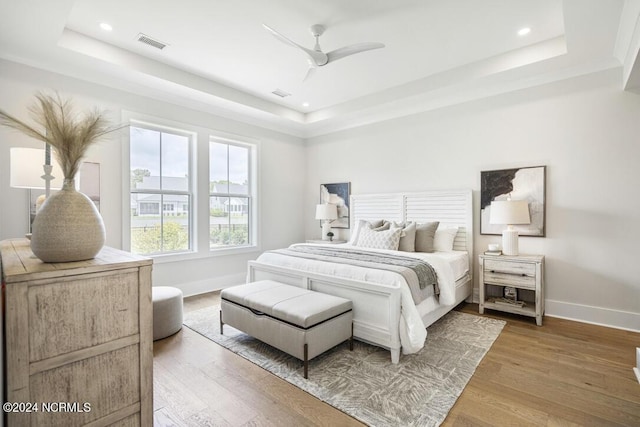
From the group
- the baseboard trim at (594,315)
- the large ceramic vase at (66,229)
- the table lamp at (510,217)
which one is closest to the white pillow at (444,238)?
the table lamp at (510,217)

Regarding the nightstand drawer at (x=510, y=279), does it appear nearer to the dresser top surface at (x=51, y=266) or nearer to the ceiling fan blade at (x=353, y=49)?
the ceiling fan blade at (x=353, y=49)

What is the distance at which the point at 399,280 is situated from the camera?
8.36 ft

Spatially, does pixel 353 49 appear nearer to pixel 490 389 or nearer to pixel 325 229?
pixel 490 389

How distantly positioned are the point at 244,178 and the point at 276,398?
12.8ft

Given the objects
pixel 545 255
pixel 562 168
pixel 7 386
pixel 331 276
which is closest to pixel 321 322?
pixel 331 276

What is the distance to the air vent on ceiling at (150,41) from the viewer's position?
9.88 ft

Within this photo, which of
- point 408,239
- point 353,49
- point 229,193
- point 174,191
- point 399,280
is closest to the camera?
point 399,280

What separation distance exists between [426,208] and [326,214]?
5.67 ft

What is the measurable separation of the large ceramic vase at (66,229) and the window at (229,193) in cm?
351

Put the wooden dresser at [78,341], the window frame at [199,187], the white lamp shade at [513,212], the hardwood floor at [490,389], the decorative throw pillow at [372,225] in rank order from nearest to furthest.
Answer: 1. the wooden dresser at [78,341]
2. the hardwood floor at [490,389]
3. the white lamp shade at [513,212]
4. the window frame at [199,187]
5. the decorative throw pillow at [372,225]

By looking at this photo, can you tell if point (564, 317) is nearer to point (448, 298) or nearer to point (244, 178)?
point (448, 298)

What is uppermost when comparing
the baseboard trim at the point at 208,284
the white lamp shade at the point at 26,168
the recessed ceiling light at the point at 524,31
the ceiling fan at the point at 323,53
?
the recessed ceiling light at the point at 524,31

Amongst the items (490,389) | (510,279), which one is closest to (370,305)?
(490,389)

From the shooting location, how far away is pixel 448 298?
3.05 meters
